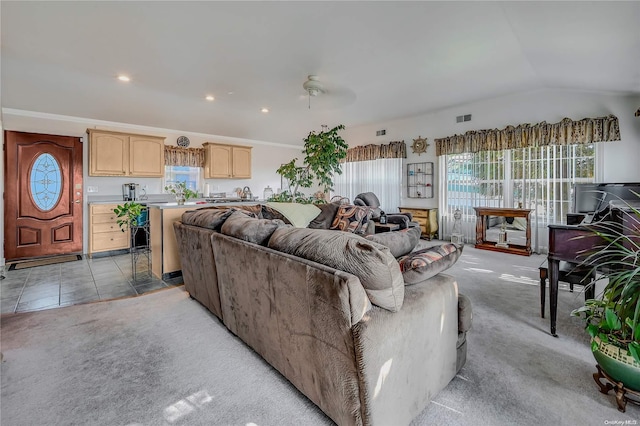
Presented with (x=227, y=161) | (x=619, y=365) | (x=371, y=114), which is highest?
(x=371, y=114)

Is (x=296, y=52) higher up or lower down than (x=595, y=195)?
higher up

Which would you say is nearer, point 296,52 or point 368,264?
point 368,264

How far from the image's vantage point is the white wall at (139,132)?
460 centimetres

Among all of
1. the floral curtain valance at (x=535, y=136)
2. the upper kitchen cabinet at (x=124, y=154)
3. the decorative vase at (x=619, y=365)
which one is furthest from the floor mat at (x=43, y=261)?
the floral curtain valance at (x=535, y=136)

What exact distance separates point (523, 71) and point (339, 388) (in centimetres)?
482

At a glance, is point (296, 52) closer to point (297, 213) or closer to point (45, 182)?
point (297, 213)

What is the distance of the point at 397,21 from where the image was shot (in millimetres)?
2752

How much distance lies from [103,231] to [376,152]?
591cm

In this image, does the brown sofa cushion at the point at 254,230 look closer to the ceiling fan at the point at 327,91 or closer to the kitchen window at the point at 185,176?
the ceiling fan at the point at 327,91

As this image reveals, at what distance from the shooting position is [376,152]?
279 inches

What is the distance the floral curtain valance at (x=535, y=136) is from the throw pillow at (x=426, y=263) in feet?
14.9

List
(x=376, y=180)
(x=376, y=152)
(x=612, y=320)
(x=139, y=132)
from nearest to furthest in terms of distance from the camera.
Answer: (x=612, y=320) → (x=139, y=132) → (x=376, y=152) → (x=376, y=180)

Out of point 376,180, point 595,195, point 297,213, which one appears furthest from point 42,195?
point 595,195

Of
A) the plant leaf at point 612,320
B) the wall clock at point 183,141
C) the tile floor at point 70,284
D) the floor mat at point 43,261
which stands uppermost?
the wall clock at point 183,141
